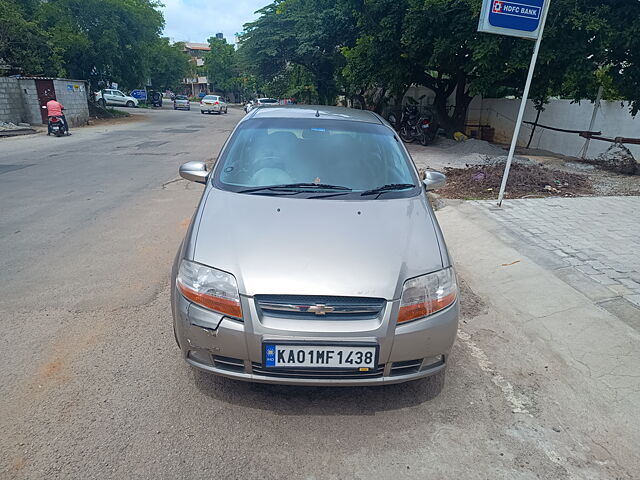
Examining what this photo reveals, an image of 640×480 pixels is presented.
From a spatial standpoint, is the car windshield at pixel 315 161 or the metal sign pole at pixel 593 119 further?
the metal sign pole at pixel 593 119

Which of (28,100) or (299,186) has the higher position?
(299,186)

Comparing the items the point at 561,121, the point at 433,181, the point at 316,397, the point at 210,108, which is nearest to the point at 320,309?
Result: the point at 316,397

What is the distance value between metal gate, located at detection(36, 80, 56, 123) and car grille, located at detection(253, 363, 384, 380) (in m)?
22.4

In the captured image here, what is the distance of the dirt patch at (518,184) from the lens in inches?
296

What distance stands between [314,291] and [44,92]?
23044 mm

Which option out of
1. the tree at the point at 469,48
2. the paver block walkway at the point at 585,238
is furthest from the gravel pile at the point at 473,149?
the paver block walkway at the point at 585,238

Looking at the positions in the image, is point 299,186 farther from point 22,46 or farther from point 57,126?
point 22,46

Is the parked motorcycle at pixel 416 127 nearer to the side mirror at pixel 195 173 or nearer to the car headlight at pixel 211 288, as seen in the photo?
the side mirror at pixel 195 173

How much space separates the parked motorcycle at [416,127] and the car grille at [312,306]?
13.3m

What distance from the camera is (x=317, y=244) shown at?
8.09 ft

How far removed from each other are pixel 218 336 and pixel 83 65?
28848 millimetres

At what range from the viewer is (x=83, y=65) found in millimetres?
25297

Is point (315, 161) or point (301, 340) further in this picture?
point (315, 161)

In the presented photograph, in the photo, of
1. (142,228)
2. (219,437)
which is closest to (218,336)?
(219,437)
